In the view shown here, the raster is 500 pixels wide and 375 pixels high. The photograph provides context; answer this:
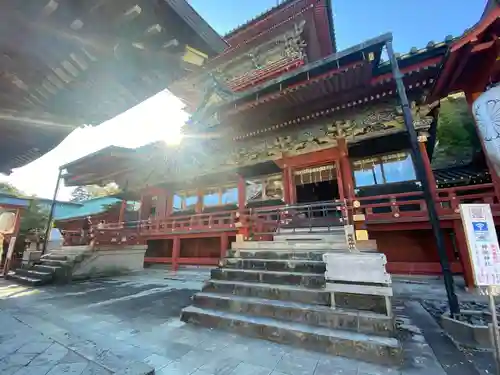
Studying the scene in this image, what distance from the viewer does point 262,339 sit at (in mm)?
3410

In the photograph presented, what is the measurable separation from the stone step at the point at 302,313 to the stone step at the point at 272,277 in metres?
0.48

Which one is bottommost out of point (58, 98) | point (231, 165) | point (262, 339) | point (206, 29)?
point (262, 339)

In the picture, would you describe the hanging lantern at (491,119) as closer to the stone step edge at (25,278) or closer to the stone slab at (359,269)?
the stone slab at (359,269)

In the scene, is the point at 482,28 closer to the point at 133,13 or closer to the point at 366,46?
the point at 366,46

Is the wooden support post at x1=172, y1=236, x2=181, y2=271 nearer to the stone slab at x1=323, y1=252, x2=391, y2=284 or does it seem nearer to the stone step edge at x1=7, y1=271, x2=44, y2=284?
the stone step edge at x1=7, y1=271, x2=44, y2=284

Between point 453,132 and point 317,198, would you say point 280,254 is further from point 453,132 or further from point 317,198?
point 453,132

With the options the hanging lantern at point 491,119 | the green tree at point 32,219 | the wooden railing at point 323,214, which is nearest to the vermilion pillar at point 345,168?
the wooden railing at point 323,214

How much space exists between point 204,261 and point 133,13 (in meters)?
9.28

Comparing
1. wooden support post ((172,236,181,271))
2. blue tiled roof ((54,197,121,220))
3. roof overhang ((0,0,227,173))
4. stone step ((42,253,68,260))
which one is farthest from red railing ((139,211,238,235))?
blue tiled roof ((54,197,121,220))

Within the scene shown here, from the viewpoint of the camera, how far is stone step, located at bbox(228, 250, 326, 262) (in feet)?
16.3

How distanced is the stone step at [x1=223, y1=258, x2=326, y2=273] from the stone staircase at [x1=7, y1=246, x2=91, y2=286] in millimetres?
6760

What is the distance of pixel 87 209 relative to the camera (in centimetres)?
2100

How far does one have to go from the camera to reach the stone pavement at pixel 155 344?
2.55 m

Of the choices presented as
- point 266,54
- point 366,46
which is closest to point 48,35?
point 366,46
